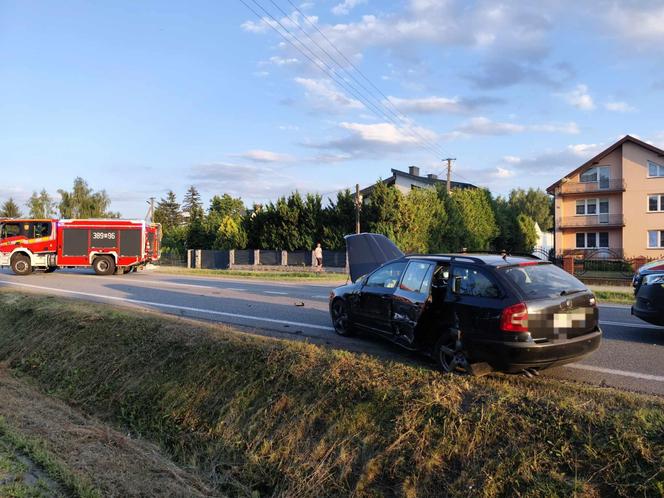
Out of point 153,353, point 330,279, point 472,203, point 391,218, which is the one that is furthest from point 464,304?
point 472,203

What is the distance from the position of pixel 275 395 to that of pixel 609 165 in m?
45.7

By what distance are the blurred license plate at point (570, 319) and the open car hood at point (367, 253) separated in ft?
19.7

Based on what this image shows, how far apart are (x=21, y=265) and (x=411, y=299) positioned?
24.9 metres

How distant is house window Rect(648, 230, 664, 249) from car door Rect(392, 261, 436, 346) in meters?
43.0

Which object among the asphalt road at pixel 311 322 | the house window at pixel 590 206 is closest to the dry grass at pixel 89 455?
the asphalt road at pixel 311 322

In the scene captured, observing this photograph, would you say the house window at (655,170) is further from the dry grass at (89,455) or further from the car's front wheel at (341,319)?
the dry grass at (89,455)

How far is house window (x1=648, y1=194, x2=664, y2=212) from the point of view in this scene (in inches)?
1634

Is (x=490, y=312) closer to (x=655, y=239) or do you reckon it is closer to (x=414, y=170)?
(x=655, y=239)

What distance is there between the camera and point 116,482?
4.35 meters

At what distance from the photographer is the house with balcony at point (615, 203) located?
4153 centimetres

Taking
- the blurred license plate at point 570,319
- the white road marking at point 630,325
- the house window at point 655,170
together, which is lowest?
the white road marking at point 630,325

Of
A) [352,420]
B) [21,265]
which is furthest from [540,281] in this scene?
[21,265]

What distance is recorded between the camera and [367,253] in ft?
38.1

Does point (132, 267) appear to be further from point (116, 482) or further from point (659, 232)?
point (659, 232)
